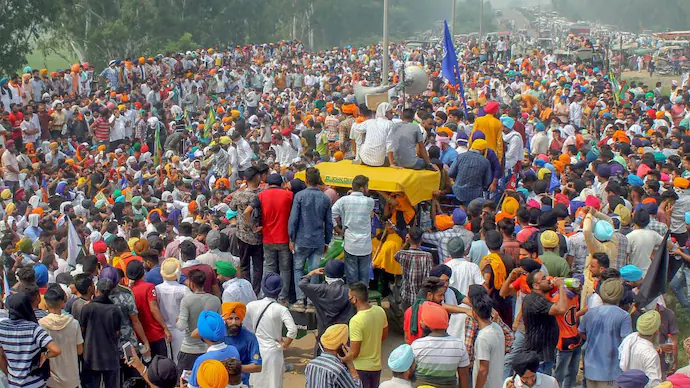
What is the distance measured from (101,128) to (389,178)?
511 inches

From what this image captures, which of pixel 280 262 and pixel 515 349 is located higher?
pixel 280 262

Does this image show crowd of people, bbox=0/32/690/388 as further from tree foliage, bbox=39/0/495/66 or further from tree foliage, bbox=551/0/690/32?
tree foliage, bbox=551/0/690/32

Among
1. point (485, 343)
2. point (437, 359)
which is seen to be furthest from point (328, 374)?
point (485, 343)

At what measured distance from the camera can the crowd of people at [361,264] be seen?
7.20m

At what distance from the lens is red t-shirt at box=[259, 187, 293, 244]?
989 cm

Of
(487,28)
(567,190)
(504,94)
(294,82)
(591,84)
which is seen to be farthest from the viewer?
(487,28)

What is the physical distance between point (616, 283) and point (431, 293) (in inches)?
64.4

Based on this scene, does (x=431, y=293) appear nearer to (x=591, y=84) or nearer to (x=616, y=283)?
(x=616, y=283)

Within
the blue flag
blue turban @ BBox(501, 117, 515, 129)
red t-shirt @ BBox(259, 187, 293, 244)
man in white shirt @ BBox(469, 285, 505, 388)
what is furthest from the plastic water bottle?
the blue flag

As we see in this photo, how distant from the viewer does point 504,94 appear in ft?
90.5

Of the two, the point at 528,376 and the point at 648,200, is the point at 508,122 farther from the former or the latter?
the point at 528,376

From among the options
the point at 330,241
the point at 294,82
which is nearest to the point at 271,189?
the point at 330,241

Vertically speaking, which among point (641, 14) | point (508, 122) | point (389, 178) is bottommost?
point (641, 14)

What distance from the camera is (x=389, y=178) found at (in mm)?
10125
